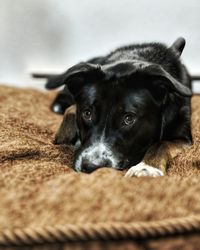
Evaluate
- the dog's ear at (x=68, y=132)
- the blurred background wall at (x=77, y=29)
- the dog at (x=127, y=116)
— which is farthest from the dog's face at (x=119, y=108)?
the blurred background wall at (x=77, y=29)

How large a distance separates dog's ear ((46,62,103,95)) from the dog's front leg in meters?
0.39

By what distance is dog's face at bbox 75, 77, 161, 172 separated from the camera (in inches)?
71.7

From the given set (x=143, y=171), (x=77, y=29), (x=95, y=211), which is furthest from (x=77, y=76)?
(x=77, y=29)

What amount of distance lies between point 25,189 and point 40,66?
3031 mm

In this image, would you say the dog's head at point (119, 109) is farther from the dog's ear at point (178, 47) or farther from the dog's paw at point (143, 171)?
the dog's ear at point (178, 47)

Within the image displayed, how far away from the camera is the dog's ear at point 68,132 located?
2.24 meters

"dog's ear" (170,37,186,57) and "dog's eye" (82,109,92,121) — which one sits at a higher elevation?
"dog's ear" (170,37,186,57)

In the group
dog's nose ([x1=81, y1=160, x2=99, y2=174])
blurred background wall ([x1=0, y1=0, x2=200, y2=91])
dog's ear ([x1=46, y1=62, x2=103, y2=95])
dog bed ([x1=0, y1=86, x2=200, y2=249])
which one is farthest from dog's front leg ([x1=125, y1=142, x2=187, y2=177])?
blurred background wall ([x1=0, y1=0, x2=200, y2=91])

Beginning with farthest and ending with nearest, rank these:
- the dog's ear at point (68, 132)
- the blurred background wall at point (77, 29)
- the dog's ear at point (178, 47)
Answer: the blurred background wall at point (77, 29), the dog's ear at point (178, 47), the dog's ear at point (68, 132)

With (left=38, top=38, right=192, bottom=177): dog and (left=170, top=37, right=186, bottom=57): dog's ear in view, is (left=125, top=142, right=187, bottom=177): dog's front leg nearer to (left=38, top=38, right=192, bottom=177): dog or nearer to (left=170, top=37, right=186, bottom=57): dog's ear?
(left=38, top=38, right=192, bottom=177): dog

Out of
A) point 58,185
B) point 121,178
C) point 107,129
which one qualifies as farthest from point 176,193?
point 107,129

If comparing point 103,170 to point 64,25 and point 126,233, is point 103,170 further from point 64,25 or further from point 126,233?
point 64,25

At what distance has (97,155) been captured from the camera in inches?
70.4

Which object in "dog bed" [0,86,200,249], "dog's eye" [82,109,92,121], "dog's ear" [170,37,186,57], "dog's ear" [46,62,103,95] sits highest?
"dog's ear" [170,37,186,57]
